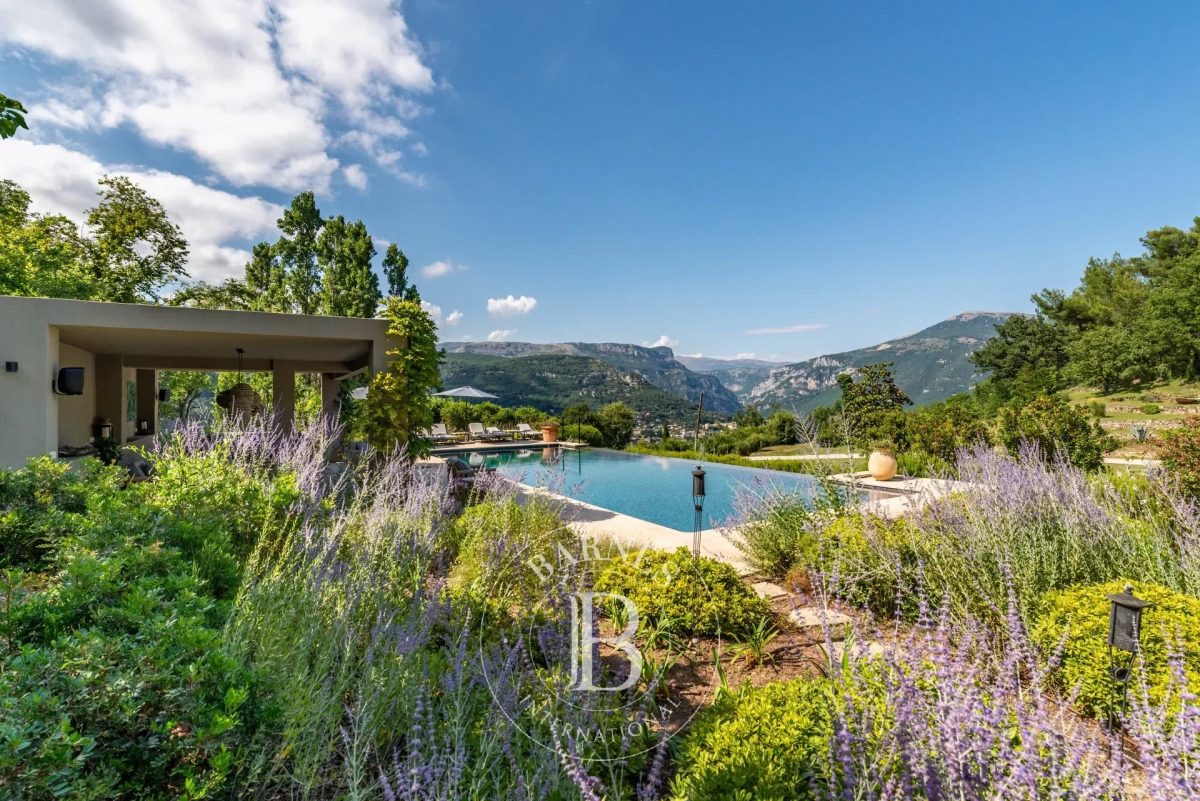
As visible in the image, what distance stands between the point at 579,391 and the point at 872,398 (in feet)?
155

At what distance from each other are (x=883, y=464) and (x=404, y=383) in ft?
31.7

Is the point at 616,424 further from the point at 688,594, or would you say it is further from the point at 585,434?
the point at 688,594

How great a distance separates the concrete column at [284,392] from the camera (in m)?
Result: 11.6

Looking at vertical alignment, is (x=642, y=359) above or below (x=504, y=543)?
above

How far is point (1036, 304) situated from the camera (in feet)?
123

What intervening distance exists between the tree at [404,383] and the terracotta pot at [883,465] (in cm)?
914

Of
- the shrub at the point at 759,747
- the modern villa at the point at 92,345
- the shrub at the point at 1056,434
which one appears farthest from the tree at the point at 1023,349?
the modern villa at the point at 92,345

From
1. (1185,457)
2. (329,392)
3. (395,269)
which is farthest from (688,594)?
(395,269)

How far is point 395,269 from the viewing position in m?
19.0

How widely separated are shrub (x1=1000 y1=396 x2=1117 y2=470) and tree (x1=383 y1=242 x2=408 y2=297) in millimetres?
18836

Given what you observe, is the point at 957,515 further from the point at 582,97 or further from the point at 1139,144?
the point at 1139,144

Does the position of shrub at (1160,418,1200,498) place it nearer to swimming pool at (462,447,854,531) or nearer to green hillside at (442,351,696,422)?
swimming pool at (462,447,854,531)

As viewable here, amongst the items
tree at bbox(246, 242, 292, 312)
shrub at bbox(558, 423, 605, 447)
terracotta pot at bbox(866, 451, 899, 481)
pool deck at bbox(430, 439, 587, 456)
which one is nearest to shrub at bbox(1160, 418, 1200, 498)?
terracotta pot at bbox(866, 451, 899, 481)

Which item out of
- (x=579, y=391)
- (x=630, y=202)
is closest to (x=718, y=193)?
(x=630, y=202)
